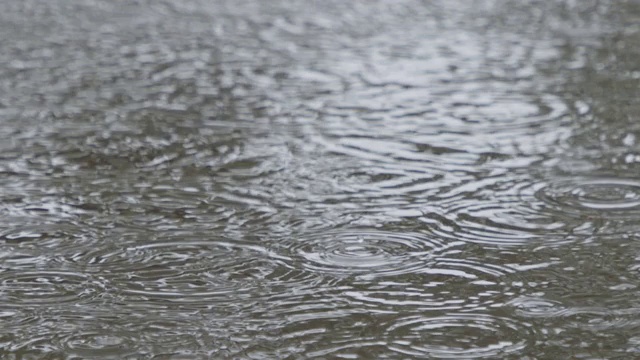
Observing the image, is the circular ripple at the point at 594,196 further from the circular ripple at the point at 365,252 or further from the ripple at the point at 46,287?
the ripple at the point at 46,287

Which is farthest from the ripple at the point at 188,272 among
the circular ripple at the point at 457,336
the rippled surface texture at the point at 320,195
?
the circular ripple at the point at 457,336

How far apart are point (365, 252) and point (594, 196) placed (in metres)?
0.69

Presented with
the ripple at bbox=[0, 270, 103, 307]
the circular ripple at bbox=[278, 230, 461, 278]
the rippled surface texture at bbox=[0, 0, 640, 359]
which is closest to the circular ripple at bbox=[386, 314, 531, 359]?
the rippled surface texture at bbox=[0, 0, 640, 359]

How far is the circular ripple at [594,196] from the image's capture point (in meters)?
2.46

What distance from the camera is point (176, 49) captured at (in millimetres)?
4594

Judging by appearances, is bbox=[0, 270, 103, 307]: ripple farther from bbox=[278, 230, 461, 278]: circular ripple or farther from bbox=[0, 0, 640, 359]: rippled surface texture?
bbox=[278, 230, 461, 278]: circular ripple

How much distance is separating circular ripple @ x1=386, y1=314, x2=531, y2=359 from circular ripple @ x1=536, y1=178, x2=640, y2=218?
69 centimetres

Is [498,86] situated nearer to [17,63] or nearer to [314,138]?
[314,138]

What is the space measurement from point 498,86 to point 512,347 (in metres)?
2.22

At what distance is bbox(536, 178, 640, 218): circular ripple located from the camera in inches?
97.0

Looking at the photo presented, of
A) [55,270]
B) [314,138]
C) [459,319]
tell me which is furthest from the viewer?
[314,138]

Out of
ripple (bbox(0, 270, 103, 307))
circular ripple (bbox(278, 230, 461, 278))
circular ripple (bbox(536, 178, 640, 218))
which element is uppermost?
circular ripple (bbox(536, 178, 640, 218))

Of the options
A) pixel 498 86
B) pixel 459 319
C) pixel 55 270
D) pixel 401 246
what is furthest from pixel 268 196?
pixel 498 86

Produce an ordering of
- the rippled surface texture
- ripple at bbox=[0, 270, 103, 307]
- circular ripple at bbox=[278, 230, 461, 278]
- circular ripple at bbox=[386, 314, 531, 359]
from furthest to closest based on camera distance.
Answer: circular ripple at bbox=[278, 230, 461, 278] → ripple at bbox=[0, 270, 103, 307] → the rippled surface texture → circular ripple at bbox=[386, 314, 531, 359]
